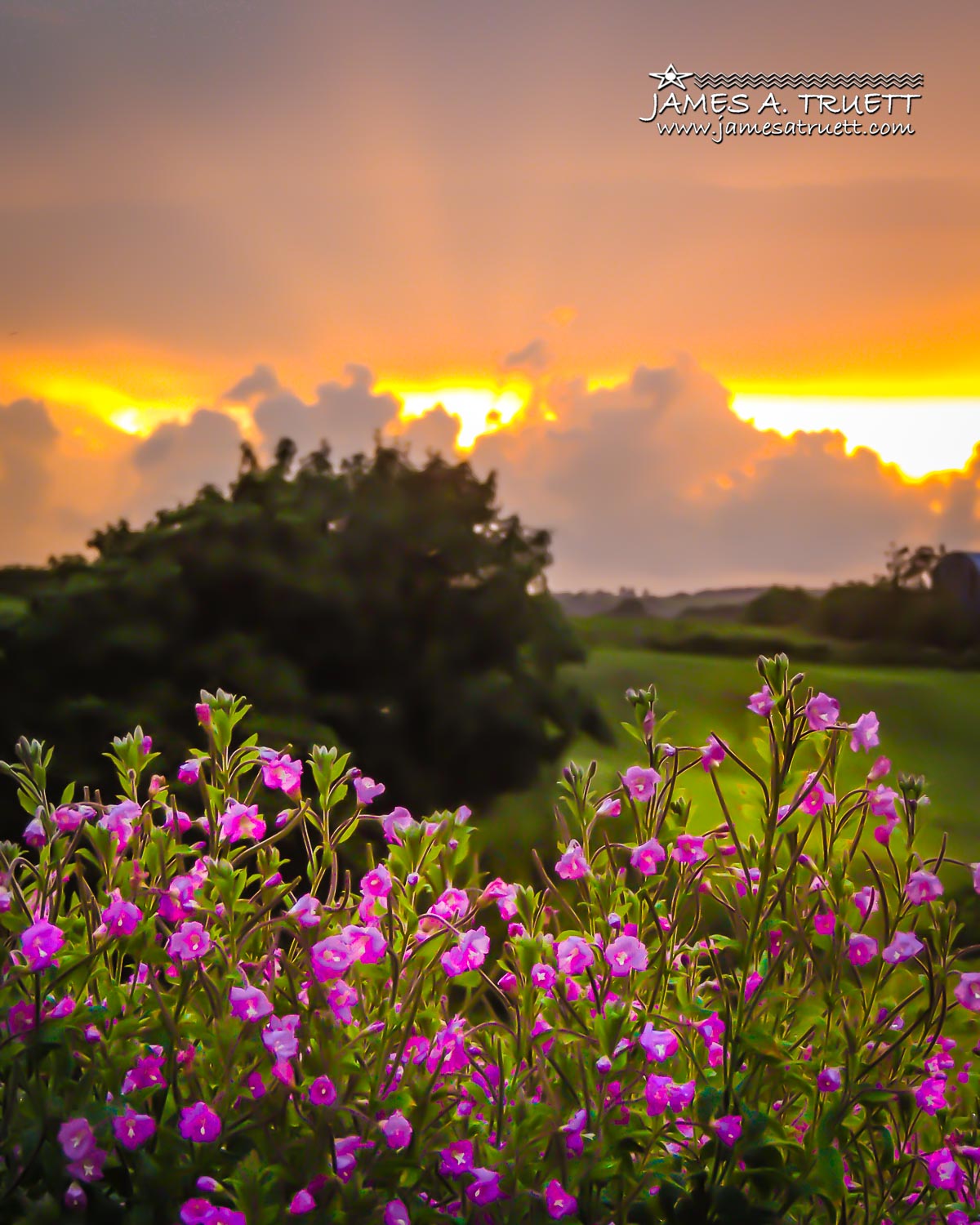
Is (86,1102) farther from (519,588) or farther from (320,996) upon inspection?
(519,588)

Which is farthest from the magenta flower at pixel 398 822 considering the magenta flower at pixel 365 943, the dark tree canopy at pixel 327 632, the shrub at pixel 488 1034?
the dark tree canopy at pixel 327 632

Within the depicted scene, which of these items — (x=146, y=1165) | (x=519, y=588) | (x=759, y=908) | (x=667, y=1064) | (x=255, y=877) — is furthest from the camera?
(x=519, y=588)

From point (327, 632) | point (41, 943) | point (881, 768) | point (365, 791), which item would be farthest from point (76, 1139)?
point (327, 632)

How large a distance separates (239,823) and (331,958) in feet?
1.31

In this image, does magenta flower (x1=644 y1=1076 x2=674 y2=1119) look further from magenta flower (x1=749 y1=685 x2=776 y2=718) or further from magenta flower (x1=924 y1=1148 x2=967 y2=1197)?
magenta flower (x1=749 y1=685 x2=776 y2=718)

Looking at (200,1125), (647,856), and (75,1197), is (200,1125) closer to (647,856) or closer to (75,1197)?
(75,1197)

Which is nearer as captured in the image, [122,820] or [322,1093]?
[322,1093]

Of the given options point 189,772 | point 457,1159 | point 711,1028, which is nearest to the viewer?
point 457,1159

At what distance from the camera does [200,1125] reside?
1.63 metres

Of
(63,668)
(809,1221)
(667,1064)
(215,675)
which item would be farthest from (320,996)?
(63,668)

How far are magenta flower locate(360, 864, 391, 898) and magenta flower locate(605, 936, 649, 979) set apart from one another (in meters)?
0.42

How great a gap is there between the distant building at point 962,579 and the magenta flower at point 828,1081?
980 centimetres

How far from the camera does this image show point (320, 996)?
5.44 feet

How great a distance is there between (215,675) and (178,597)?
1.41 ft
